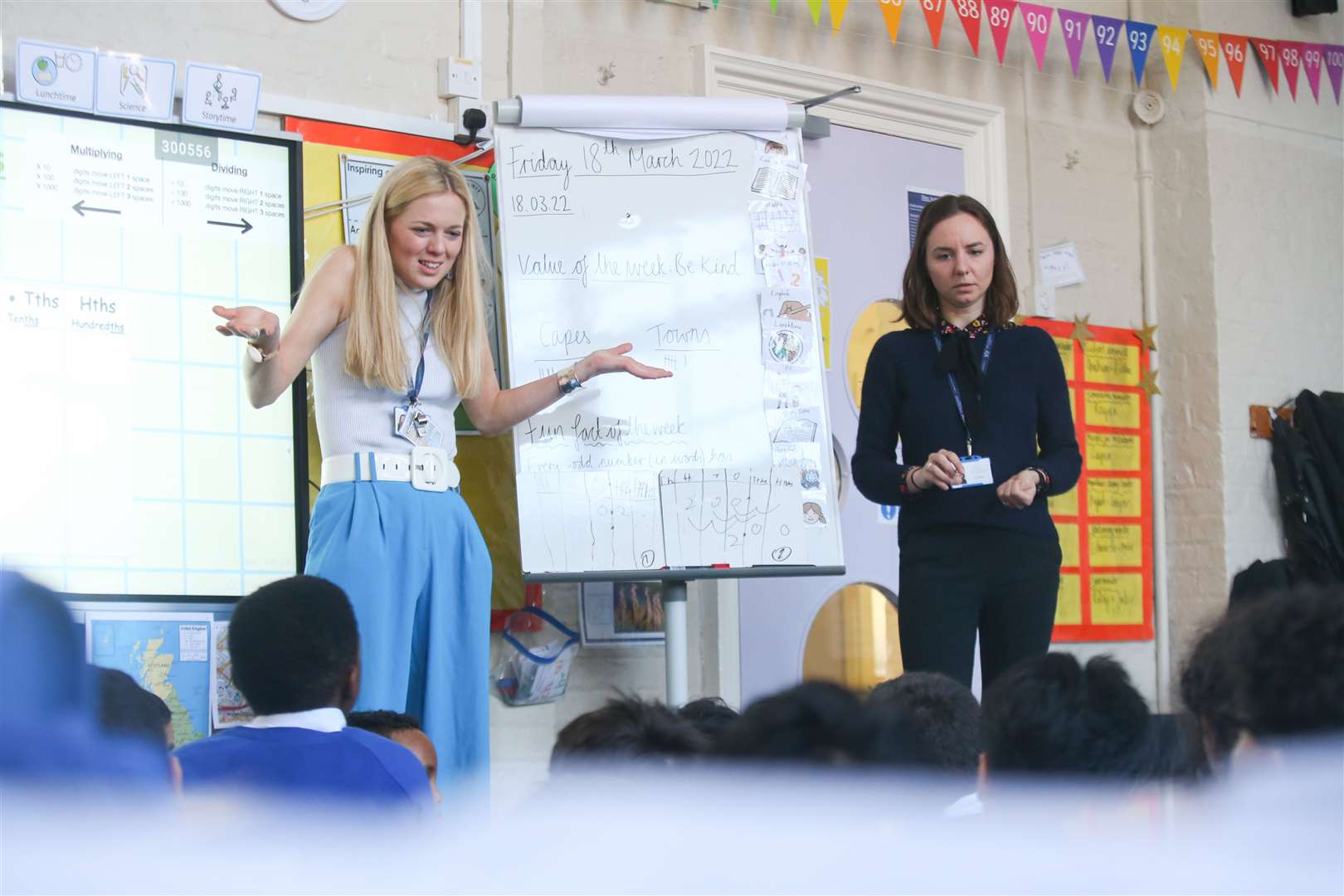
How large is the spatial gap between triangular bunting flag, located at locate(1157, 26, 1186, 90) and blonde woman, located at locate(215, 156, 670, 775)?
2976 millimetres

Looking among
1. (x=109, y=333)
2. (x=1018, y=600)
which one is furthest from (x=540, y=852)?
(x=109, y=333)

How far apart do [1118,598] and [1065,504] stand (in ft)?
1.26

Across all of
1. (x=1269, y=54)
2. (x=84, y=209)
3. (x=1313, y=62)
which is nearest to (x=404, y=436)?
(x=84, y=209)

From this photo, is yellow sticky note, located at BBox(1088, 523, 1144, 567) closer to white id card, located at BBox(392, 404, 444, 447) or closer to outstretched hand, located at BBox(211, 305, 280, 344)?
white id card, located at BBox(392, 404, 444, 447)

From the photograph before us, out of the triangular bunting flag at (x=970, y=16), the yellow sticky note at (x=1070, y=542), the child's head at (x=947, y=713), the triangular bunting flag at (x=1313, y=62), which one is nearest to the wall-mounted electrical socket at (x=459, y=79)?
the triangular bunting flag at (x=970, y=16)

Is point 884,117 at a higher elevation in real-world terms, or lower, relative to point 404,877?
higher

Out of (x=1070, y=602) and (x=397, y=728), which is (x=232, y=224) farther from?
(x=1070, y=602)

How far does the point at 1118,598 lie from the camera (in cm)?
467

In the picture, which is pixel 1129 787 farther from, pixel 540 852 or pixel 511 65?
→ pixel 511 65

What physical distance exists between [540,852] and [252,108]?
9.32ft

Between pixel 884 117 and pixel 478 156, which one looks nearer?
pixel 478 156

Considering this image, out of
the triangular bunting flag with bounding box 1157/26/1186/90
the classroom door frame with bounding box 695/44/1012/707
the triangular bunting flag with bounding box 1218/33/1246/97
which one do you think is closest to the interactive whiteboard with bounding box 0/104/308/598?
the classroom door frame with bounding box 695/44/1012/707

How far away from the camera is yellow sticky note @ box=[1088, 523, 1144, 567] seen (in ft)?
15.2

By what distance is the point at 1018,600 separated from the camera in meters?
2.32
